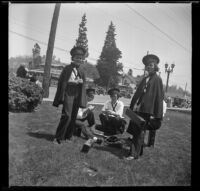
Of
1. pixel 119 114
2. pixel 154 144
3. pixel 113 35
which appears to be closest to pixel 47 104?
pixel 119 114

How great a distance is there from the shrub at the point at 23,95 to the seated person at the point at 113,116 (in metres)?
2.28

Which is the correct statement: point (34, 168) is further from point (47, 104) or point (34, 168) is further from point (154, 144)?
point (47, 104)

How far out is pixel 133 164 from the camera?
4.02m

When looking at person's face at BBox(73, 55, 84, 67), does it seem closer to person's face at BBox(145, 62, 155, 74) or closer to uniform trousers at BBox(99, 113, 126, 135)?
person's face at BBox(145, 62, 155, 74)

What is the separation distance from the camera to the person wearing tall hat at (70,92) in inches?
176

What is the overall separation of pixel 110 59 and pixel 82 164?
1.72 metres

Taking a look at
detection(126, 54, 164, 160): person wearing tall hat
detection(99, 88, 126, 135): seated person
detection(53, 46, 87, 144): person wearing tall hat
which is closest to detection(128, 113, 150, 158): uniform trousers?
detection(126, 54, 164, 160): person wearing tall hat

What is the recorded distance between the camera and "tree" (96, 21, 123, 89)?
155 inches

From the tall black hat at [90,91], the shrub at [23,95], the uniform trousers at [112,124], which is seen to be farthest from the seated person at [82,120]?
the shrub at [23,95]

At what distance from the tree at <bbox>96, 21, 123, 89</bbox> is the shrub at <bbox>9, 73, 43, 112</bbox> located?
3.02 m
